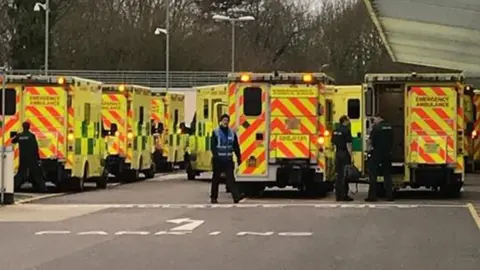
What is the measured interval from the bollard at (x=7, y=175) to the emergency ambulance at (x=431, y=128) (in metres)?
7.11

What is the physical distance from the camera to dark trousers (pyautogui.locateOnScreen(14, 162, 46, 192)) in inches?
961

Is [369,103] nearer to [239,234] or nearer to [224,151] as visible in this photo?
[224,151]

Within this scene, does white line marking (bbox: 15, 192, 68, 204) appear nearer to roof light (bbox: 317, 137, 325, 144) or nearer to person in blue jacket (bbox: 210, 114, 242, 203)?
person in blue jacket (bbox: 210, 114, 242, 203)

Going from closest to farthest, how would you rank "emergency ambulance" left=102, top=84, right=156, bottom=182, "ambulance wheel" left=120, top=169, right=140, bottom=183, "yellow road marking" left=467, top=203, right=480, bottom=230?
"yellow road marking" left=467, top=203, right=480, bottom=230, "emergency ambulance" left=102, top=84, right=156, bottom=182, "ambulance wheel" left=120, top=169, right=140, bottom=183

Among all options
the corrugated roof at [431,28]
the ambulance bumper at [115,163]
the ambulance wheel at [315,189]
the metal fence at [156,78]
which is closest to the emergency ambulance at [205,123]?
the ambulance bumper at [115,163]

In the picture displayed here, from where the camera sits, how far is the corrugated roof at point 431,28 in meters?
20.5

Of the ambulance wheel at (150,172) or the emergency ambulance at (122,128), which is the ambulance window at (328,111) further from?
the ambulance wheel at (150,172)

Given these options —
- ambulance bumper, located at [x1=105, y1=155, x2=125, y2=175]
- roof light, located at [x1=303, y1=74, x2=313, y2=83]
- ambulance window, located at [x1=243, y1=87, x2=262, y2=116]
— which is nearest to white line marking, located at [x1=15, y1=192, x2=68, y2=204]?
ambulance bumper, located at [x1=105, y1=155, x2=125, y2=175]

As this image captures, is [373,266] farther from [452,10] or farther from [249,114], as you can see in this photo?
[249,114]

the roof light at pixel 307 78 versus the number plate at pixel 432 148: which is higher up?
the roof light at pixel 307 78

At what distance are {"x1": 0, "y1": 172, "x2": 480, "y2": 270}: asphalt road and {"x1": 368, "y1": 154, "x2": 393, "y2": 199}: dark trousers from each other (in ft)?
1.56

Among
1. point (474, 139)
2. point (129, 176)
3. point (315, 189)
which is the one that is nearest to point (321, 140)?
point (315, 189)

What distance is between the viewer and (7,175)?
21656 millimetres

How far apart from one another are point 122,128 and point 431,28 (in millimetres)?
9648
